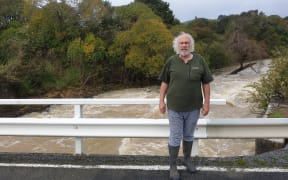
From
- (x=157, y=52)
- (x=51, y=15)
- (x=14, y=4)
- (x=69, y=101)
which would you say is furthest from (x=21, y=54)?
(x=69, y=101)

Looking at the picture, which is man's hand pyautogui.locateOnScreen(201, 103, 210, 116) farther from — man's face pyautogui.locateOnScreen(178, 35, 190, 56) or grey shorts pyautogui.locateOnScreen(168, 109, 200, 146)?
man's face pyautogui.locateOnScreen(178, 35, 190, 56)

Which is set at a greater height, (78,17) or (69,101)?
(78,17)

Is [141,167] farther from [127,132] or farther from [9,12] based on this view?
[9,12]

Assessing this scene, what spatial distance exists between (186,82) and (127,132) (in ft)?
3.49

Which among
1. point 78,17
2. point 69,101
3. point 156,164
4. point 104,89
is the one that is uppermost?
point 78,17

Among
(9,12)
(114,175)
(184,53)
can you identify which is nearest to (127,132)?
(114,175)

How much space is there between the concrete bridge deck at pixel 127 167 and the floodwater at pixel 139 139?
5476 millimetres

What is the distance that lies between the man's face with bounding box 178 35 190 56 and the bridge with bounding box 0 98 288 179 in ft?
2.65

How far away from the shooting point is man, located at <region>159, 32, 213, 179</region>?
4102mm

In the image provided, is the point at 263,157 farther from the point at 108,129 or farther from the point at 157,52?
the point at 157,52

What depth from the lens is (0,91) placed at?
21891mm

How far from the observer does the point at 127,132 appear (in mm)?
4637

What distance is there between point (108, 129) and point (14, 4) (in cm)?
3422

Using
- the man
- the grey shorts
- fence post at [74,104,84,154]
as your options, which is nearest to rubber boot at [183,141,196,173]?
the man
